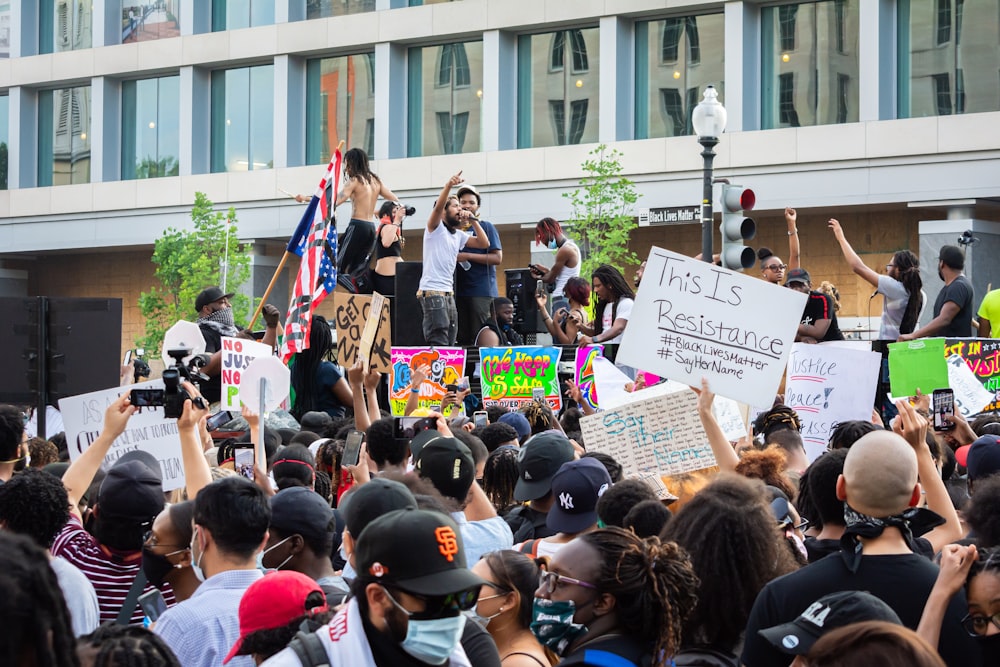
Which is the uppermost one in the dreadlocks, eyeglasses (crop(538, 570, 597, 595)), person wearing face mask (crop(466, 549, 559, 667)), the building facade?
the building facade

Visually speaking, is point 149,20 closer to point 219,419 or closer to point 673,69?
point 673,69

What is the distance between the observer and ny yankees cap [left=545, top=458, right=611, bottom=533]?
5195 mm

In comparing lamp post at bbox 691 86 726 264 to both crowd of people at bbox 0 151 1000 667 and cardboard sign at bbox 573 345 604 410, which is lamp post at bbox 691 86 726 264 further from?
crowd of people at bbox 0 151 1000 667

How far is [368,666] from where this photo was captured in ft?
10.4

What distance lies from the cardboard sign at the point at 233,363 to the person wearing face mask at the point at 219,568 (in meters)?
4.45

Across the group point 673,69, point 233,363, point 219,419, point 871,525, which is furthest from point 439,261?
point 673,69

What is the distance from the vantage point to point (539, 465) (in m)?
5.94

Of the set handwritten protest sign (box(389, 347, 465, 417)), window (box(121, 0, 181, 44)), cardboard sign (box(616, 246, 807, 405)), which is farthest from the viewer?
window (box(121, 0, 181, 44))

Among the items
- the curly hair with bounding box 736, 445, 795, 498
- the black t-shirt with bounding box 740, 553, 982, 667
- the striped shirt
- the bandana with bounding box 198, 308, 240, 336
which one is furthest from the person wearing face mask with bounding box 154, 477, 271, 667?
the bandana with bounding box 198, 308, 240, 336

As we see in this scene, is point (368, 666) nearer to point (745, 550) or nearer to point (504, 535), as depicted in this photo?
point (745, 550)

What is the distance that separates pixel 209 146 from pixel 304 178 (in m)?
4.40

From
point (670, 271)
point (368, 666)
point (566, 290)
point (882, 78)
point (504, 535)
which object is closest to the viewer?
point (368, 666)

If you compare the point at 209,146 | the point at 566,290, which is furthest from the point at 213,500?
the point at 209,146

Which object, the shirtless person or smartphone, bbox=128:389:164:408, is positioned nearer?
smartphone, bbox=128:389:164:408
